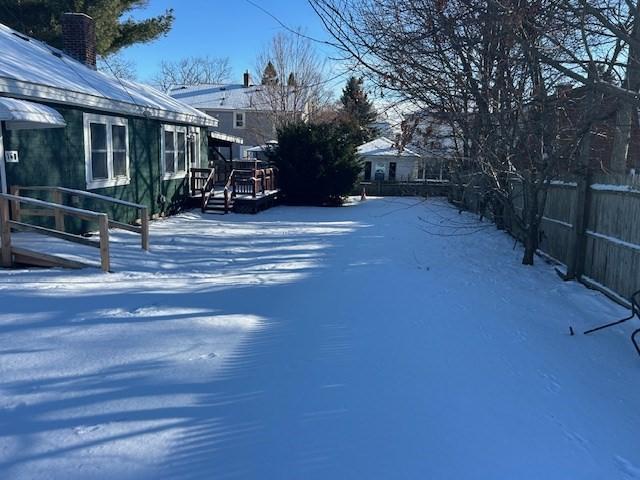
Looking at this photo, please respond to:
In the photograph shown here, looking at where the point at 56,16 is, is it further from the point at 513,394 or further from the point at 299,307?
the point at 513,394

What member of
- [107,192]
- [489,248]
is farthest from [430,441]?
[107,192]

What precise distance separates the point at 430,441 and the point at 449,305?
3272 mm

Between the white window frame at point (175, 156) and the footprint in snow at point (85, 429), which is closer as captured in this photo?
the footprint in snow at point (85, 429)

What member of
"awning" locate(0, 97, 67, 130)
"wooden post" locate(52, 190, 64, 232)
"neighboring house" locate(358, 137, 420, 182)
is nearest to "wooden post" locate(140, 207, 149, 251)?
"wooden post" locate(52, 190, 64, 232)

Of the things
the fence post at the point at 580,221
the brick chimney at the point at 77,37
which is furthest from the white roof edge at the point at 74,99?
the fence post at the point at 580,221

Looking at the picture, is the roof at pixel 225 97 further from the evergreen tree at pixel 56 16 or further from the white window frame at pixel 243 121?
the evergreen tree at pixel 56 16

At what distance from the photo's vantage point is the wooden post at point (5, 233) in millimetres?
6449

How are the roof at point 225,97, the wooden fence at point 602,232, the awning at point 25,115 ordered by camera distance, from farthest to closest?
the roof at point 225,97 < the awning at point 25,115 < the wooden fence at point 602,232

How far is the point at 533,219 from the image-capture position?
923cm

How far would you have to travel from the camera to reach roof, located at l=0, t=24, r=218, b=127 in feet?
27.9

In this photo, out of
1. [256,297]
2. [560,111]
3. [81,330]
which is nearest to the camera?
[81,330]

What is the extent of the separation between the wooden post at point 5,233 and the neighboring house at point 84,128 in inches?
60.0

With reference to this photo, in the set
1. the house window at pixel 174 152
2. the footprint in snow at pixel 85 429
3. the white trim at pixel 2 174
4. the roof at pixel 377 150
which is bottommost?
the footprint in snow at pixel 85 429

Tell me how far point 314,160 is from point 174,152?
776cm
